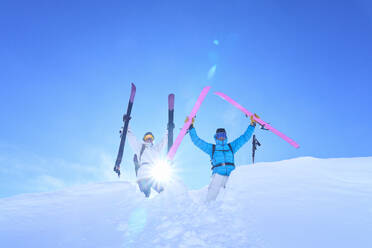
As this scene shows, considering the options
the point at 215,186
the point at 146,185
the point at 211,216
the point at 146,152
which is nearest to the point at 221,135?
the point at 215,186

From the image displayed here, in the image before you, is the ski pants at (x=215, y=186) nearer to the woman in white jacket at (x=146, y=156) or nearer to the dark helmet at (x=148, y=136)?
the woman in white jacket at (x=146, y=156)

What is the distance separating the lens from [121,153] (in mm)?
8844

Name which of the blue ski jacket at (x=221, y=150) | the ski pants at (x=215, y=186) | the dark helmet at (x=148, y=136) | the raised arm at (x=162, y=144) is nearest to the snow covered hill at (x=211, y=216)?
the ski pants at (x=215, y=186)

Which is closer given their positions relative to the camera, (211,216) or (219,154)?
(211,216)

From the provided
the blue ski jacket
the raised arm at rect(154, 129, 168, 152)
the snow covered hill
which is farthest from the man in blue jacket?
the raised arm at rect(154, 129, 168, 152)

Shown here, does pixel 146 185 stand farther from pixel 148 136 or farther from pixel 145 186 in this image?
A: pixel 148 136

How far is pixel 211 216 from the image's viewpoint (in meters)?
5.34

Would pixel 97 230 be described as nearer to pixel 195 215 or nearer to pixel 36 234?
pixel 36 234

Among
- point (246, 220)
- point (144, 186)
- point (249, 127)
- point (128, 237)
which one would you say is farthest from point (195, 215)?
point (249, 127)

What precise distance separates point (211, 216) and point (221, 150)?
1.94m

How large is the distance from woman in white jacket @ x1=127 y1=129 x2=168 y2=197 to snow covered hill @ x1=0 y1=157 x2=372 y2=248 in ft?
1.44

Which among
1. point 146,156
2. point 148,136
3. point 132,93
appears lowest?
point 146,156

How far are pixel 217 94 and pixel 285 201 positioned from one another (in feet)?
20.5

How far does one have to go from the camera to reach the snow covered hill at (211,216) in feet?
13.7
